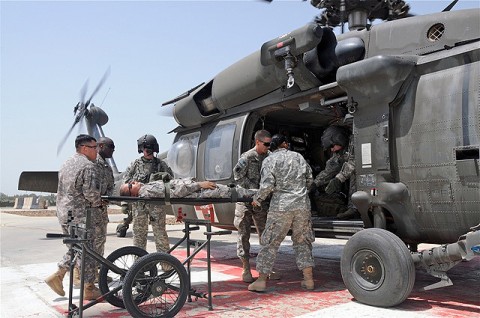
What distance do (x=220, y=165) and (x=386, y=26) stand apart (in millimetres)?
3224

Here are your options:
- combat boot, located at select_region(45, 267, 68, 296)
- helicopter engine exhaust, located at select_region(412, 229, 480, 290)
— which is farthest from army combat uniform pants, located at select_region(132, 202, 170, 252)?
helicopter engine exhaust, located at select_region(412, 229, 480, 290)

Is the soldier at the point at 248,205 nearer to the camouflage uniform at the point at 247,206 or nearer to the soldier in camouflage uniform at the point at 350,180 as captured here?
the camouflage uniform at the point at 247,206

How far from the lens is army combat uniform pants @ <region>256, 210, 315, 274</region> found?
17.2ft

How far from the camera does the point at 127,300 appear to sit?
153 inches

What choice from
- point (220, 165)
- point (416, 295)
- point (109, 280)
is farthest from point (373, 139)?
point (109, 280)

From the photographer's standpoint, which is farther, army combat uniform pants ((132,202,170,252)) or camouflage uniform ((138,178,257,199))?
army combat uniform pants ((132,202,170,252))

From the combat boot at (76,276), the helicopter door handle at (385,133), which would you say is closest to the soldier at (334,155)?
the helicopter door handle at (385,133)

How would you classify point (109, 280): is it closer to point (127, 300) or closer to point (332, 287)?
point (127, 300)

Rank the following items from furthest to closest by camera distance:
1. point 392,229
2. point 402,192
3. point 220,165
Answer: point 220,165 → point 392,229 → point 402,192

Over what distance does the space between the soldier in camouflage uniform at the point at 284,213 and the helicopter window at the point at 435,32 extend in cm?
208

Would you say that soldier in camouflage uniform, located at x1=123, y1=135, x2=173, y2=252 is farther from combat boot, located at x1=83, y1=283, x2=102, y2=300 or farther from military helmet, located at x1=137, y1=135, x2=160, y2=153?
combat boot, located at x1=83, y1=283, x2=102, y2=300

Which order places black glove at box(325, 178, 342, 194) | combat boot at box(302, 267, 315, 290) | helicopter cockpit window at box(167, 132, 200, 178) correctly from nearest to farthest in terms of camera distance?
combat boot at box(302, 267, 315, 290), black glove at box(325, 178, 342, 194), helicopter cockpit window at box(167, 132, 200, 178)

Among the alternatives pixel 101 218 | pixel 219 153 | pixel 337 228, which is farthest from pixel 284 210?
pixel 101 218

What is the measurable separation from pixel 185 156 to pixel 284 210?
321 centimetres
